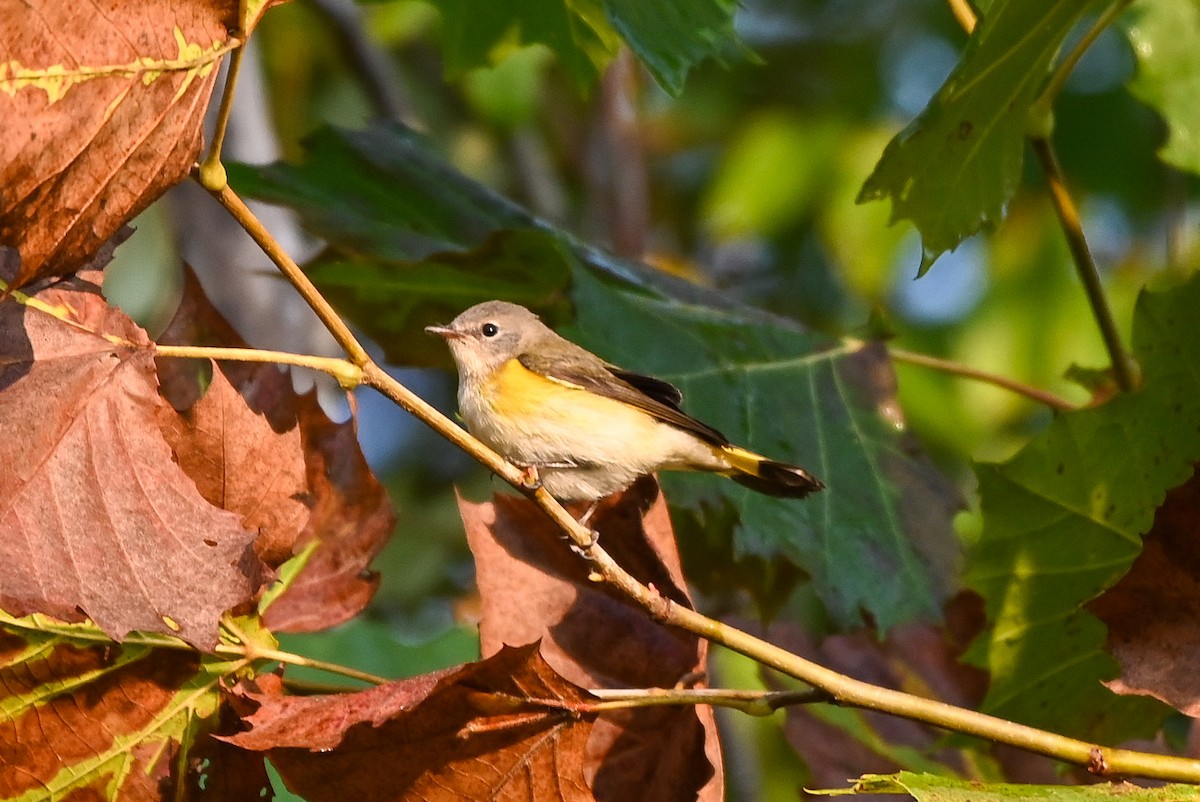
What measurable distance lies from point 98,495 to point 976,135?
1.28 meters

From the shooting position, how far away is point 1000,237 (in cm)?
638

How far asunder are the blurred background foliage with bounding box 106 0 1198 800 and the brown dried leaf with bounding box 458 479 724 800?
1.53 metres

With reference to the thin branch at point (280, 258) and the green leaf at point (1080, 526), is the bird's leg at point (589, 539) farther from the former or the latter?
the green leaf at point (1080, 526)

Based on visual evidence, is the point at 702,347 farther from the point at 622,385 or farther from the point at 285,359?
the point at 285,359

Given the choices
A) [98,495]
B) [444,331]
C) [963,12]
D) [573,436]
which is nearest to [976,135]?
[963,12]

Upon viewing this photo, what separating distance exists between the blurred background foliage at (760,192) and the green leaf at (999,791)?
211 cm

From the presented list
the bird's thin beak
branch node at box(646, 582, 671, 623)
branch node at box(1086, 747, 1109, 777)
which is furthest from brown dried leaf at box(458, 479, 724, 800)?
the bird's thin beak

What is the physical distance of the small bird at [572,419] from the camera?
8.87 feet

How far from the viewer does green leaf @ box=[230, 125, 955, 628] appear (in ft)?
8.24

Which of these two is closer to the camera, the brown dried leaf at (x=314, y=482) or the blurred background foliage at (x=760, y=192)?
the brown dried leaf at (x=314, y=482)

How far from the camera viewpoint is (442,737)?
1.64 m

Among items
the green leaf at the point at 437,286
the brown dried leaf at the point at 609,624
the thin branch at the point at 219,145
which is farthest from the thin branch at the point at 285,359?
the green leaf at the point at 437,286

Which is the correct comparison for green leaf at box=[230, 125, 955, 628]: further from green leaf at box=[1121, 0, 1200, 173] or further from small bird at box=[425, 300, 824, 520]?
green leaf at box=[1121, 0, 1200, 173]

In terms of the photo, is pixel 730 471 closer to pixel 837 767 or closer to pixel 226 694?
pixel 837 767
